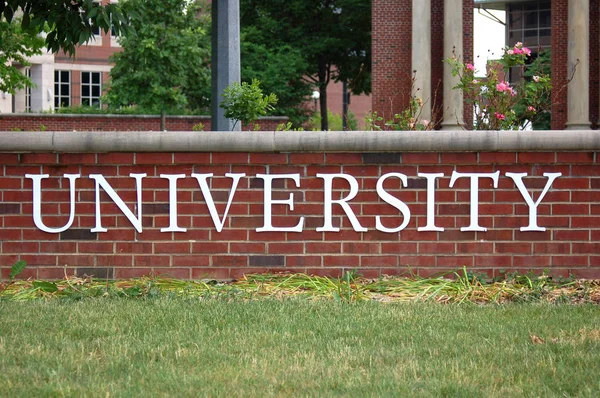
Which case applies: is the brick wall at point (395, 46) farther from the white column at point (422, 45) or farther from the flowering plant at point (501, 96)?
the flowering plant at point (501, 96)

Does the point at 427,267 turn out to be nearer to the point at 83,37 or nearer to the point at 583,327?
the point at 583,327

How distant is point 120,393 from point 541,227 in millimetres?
4784

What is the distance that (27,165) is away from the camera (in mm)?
8445

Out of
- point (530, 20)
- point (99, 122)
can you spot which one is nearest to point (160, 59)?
point (99, 122)

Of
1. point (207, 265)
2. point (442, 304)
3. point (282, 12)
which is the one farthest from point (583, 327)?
point (282, 12)

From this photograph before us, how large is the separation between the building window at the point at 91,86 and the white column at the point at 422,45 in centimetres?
2746

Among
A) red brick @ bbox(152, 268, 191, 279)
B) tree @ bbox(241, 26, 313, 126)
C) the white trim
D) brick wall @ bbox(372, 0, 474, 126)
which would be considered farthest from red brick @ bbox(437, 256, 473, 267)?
the white trim

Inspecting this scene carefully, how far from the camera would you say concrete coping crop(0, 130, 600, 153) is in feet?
27.0

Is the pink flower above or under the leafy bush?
above

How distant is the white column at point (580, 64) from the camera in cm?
3416

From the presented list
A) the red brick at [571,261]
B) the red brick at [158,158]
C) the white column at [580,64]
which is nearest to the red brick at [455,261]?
the red brick at [571,261]

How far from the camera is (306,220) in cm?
839

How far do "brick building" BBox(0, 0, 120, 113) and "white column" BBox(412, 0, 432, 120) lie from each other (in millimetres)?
24393

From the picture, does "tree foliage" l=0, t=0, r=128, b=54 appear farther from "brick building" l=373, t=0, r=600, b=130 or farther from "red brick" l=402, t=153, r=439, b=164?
"brick building" l=373, t=0, r=600, b=130
